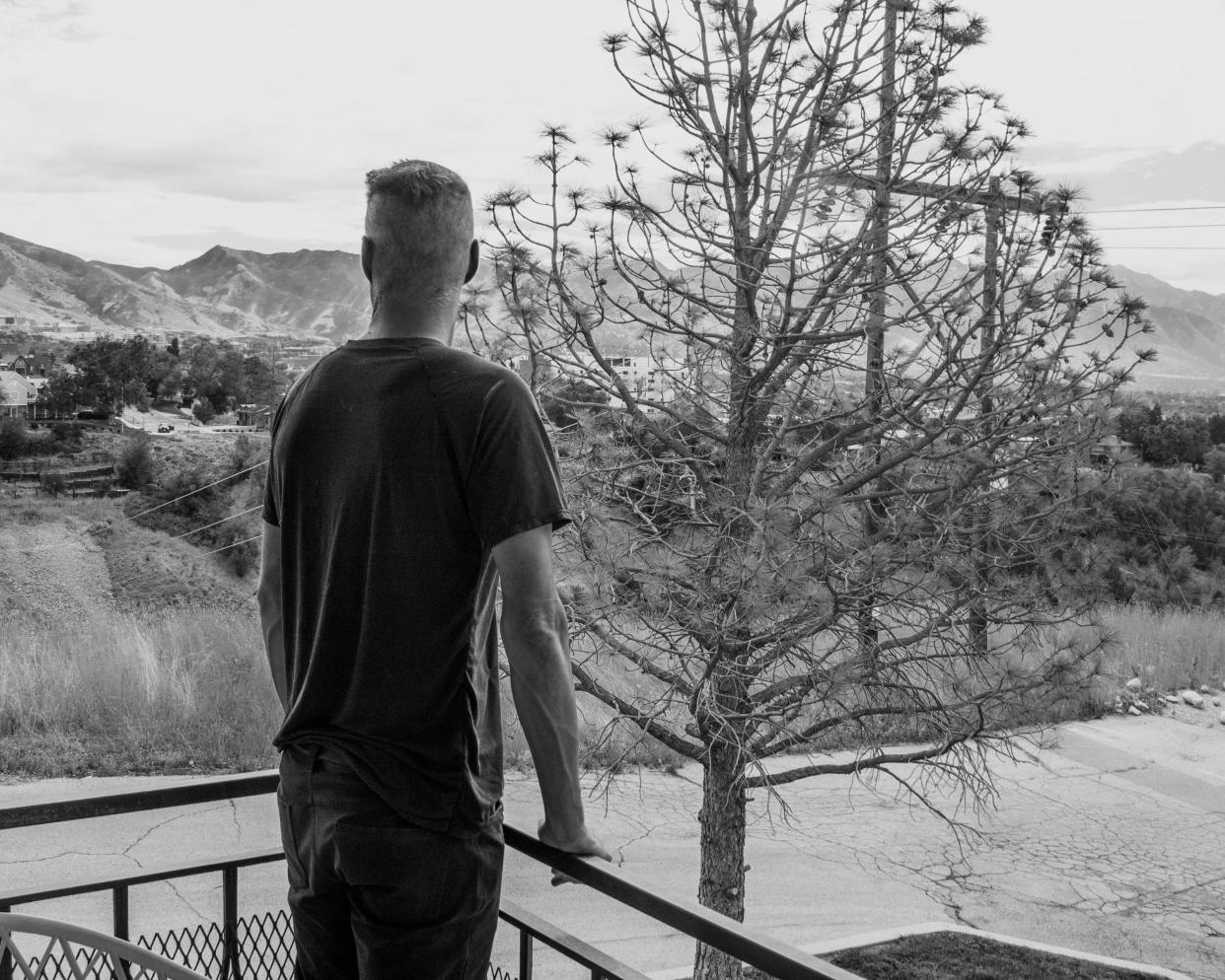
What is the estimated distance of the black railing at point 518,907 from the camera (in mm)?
1051

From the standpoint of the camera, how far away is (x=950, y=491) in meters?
3.63

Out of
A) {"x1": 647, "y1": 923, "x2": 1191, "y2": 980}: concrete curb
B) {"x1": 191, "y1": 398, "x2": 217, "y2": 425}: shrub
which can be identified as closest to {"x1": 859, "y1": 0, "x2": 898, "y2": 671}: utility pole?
{"x1": 647, "y1": 923, "x2": 1191, "y2": 980}: concrete curb

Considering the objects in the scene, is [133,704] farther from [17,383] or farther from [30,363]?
[30,363]

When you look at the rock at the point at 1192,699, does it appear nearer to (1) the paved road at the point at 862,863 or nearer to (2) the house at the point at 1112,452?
(1) the paved road at the point at 862,863

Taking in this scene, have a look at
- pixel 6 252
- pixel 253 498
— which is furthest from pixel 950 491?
pixel 6 252

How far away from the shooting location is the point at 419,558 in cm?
117

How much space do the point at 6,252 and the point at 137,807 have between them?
55.4ft

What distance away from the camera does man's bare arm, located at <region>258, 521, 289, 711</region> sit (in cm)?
143

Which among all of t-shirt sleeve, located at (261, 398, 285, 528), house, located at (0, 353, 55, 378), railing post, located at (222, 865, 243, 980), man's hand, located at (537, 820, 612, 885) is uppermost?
house, located at (0, 353, 55, 378)

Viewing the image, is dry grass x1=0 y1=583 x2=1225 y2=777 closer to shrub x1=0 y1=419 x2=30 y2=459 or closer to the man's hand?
shrub x1=0 y1=419 x2=30 y2=459

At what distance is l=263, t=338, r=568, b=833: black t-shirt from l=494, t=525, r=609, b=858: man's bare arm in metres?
0.03

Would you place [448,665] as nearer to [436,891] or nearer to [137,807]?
[436,891]

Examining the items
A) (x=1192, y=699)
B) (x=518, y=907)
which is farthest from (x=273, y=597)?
(x=1192, y=699)

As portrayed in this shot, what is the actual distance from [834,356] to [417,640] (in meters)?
2.89
